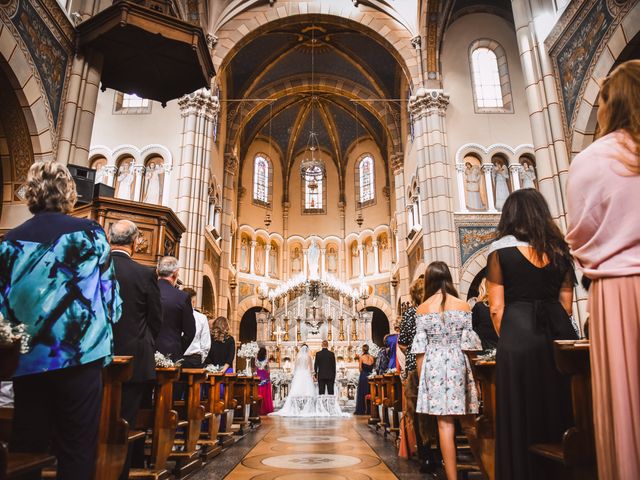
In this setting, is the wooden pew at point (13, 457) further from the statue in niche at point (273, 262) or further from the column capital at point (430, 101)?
the statue in niche at point (273, 262)

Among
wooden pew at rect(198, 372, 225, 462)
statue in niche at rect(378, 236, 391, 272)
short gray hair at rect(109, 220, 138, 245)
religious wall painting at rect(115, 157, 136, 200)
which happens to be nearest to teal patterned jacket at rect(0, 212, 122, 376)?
short gray hair at rect(109, 220, 138, 245)

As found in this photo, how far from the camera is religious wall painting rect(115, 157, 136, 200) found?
14.4 meters

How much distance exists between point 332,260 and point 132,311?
23.7 m

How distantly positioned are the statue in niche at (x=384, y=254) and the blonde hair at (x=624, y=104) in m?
22.9

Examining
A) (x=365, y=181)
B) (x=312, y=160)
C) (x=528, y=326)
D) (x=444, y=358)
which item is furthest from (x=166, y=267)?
(x=365, y=181)

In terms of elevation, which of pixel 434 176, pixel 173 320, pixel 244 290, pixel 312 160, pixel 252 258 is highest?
pixel 312 160

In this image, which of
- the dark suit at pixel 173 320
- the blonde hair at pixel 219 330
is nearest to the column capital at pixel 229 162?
the blonde hair at pixel 219 330

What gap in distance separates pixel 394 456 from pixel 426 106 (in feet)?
38.2

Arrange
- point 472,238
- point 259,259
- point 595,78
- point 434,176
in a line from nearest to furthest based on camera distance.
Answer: point 595,78 < point 472,238 < point 434,176 < point 259,259

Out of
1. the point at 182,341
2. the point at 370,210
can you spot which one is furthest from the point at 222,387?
the point at 370,210

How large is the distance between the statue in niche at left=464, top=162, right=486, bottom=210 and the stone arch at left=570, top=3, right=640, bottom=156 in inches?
261

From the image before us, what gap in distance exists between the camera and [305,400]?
40.0ft

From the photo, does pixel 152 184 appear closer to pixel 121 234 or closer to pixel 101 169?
pixel 101 169

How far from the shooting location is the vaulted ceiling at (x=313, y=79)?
20450 millimetres
